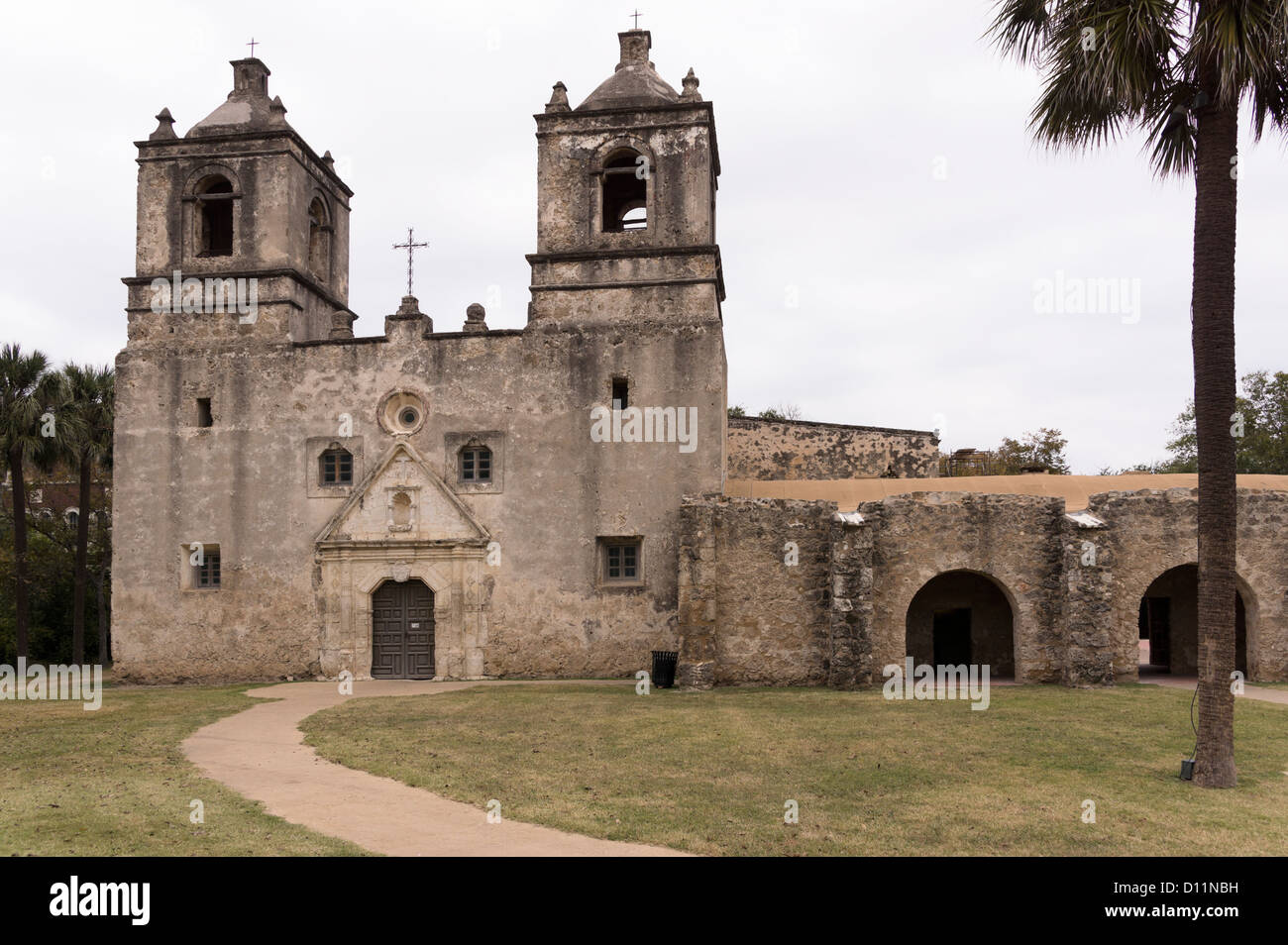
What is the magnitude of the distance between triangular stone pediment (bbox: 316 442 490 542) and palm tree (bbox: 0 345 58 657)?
37.1ft

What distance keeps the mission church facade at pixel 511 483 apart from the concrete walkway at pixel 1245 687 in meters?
0.95

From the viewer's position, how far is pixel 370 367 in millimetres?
23000

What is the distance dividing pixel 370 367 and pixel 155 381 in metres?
5.21

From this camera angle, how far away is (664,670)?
19766 millimetres

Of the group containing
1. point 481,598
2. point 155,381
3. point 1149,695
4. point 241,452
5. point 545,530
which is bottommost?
point 1149,695

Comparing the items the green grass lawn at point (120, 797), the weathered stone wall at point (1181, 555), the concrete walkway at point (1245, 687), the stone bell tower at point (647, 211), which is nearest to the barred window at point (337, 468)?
the stone bell tower at point (647, 211)

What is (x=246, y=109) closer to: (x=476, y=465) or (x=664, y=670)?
(x=476, y=465)

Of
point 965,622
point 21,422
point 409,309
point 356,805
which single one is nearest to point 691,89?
point 409,309

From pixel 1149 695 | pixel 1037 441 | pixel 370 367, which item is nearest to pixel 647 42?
pixel 370 367

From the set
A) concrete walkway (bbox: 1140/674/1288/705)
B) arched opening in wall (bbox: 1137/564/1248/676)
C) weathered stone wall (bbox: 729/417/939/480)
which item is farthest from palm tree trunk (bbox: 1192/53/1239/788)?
weathered stone wall (bbox: 729/417/939/480)

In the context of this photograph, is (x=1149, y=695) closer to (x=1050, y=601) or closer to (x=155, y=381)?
(x=1050, y=601)

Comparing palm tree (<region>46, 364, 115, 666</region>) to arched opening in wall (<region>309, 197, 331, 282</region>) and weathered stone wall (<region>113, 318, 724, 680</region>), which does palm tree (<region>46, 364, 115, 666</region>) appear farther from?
arched opening in wall (<region>309, 197, 331, 282</region>)

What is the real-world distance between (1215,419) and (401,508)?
16.5 m

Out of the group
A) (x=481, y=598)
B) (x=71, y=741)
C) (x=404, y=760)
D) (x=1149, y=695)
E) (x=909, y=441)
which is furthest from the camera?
(x=909, y=441)
